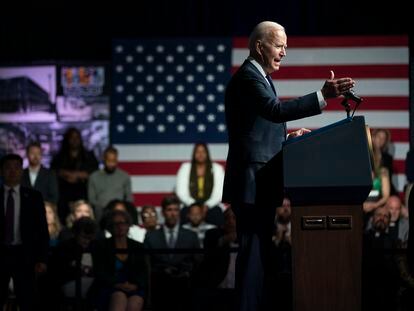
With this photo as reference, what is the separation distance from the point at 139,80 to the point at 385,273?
197 inches

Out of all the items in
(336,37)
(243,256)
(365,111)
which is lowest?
(243,256)

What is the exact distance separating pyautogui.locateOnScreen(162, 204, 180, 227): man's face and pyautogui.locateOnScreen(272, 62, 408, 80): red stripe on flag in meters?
2.40

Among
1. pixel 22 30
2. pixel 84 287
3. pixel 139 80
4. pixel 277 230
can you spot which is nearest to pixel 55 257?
pixel 84 287

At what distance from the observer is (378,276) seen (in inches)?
216

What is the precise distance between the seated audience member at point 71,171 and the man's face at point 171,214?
1289 millimetres

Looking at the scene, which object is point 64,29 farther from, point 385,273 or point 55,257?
point 385,273

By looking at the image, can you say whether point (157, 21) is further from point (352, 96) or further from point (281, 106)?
point (352, 96)

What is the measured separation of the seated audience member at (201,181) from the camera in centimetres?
870

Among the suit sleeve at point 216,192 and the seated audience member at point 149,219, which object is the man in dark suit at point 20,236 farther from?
the suit sleeve at point 216,192

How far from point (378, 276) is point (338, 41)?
4.70 metres

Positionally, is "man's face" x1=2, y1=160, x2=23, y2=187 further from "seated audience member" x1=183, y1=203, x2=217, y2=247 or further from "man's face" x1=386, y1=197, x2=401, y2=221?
"man's face" x1=386, y1=197, x2=401, y2=221

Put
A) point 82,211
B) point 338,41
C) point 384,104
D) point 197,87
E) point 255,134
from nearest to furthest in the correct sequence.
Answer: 1. point 255,134
2. point 82,211
3. point 384,104
4. point 338,41
5. point 197,87

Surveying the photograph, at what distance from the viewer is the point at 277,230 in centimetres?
743

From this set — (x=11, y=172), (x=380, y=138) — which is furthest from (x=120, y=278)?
(x=380, y=138)
